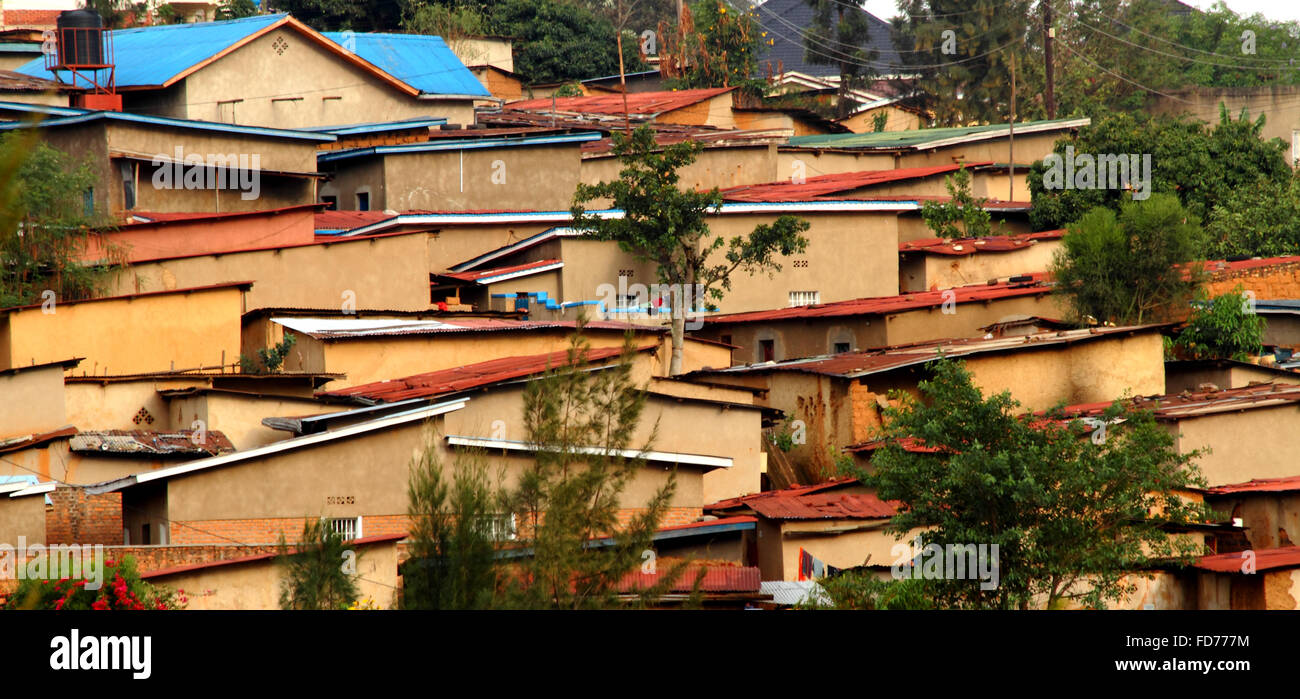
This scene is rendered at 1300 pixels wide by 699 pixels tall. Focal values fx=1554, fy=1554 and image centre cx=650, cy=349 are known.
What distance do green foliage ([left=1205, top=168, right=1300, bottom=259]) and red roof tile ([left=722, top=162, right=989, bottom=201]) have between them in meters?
6.95

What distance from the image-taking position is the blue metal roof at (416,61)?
4297cm

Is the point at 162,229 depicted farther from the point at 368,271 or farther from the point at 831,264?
the point at 831,264

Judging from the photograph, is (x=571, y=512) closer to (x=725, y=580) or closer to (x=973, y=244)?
(x=725, y=580)

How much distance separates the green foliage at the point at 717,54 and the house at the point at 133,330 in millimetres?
32185

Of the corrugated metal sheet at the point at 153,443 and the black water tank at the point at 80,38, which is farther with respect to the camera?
the black water tank at the point at 80,38

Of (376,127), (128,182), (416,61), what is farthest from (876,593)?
(416,61)

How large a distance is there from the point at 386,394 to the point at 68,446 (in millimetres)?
4245

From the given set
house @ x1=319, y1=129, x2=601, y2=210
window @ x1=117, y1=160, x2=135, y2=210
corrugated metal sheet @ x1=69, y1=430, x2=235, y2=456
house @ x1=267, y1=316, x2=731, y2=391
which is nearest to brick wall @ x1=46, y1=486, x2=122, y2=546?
corrugated metal sheet @ x1=69, y1=430, x2=235, y2=456

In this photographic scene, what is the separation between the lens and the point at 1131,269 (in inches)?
1216

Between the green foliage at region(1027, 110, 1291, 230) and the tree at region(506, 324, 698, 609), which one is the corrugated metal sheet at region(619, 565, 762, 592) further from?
the green foliage at region(1027, 110, 1291, 230)

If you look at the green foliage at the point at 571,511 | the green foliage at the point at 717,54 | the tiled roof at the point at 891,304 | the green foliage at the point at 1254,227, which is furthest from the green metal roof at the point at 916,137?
the green foliage at the point at 571,511

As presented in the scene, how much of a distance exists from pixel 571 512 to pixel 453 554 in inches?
39.3

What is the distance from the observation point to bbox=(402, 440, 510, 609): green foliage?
801 cm

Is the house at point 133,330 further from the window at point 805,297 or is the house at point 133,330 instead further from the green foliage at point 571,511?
the green foliage at point 571,511
